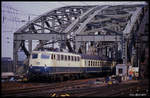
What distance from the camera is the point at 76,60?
34.8 m

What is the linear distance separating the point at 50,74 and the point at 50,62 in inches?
46.9

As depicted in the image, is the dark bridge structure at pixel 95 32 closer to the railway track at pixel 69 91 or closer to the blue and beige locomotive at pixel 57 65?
the blue and beige locomotive at pixel 57 65

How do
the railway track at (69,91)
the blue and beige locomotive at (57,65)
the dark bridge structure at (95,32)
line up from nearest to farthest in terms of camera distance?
the railway track at (69,91) < the blue and beige locomotive at (57,65) < the dark bridge structure at (95,32)

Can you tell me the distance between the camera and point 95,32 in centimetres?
6075

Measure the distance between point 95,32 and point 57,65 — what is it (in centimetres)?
3167

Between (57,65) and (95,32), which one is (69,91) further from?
(95,32)

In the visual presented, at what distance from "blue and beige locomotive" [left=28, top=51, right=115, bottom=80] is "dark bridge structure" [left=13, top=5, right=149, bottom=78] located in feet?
18.8

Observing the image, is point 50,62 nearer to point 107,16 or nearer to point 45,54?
point 45,54

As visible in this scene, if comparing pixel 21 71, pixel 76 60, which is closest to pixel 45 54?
pixel 76 60

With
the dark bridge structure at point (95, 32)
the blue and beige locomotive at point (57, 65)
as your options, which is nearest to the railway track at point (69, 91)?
the blue and beige locomotive at point (57, 65)

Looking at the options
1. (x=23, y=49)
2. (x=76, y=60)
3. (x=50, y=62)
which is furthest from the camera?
(x=23, y=49)

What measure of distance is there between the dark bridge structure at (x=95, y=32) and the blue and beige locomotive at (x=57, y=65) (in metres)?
5.73

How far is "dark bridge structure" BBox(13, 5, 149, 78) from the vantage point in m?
45.1

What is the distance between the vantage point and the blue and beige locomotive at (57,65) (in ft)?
94.4
